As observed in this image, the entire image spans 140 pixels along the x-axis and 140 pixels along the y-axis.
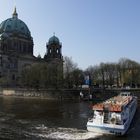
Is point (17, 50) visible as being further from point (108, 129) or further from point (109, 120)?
point (108, 129)

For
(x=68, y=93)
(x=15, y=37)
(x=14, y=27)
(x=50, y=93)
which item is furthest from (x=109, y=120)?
(x=14, y=27)

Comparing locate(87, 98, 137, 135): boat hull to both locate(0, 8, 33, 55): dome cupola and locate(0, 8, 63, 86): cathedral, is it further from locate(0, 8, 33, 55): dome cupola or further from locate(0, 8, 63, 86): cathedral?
locate(0, 8, 33, 55): dome cupola

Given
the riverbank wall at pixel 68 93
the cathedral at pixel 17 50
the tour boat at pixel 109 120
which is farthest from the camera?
the cathedral at pixel 17 50

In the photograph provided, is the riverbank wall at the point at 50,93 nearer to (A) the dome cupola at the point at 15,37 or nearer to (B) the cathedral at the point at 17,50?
(B) the cathedral at the point at 17,50

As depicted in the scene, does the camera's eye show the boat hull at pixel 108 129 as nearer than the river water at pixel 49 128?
No

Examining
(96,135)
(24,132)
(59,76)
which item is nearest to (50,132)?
(24,132)

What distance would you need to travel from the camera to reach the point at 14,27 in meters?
163

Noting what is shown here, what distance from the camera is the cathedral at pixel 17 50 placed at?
152 meters

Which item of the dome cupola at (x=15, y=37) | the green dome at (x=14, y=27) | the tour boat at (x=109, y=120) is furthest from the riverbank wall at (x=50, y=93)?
the tour boat at (x=109, y=120)

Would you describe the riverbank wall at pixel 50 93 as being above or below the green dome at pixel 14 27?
below

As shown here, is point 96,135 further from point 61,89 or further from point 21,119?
point 61,89

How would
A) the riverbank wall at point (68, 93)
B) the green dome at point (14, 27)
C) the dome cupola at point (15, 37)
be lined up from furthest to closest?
the green dome at point (14, 27), the dome cupola at point (15, 37), the riverbank wall at point (68, 93)

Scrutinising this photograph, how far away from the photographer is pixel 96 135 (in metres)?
36.4

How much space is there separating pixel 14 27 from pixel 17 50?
11.6 metres
